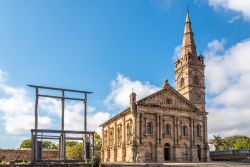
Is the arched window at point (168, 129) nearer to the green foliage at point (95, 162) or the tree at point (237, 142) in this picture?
the green foliage at point (95, 162)

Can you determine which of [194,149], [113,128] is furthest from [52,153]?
[194,149]

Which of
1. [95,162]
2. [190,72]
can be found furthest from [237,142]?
[95,162]

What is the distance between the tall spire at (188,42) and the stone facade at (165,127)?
3.90 feet

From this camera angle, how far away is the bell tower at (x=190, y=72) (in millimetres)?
58906

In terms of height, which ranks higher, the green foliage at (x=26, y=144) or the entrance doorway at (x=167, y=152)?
the entrance doorway at (x=167, y=152)

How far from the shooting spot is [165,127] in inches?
2018

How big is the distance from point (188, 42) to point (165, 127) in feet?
60.7

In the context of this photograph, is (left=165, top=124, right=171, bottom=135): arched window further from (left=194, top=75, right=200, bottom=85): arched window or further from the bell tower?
(left=194, top=75, right=200, bottom=85): arched window

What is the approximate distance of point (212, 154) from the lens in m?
60.4

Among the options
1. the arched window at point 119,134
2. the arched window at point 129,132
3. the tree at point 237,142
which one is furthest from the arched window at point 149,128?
the tree at point 237,142

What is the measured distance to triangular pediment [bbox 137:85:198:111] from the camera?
1981 inches

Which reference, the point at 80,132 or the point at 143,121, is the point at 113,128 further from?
the point at 80,132

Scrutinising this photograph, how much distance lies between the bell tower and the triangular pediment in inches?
206

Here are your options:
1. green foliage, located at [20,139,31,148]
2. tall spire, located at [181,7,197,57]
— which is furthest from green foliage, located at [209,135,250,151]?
green foliage, located at [20,139,31,148]
